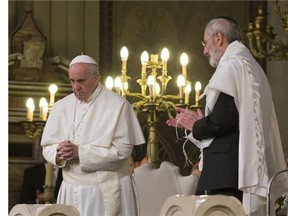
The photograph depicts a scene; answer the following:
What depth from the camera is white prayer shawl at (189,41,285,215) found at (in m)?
5.34

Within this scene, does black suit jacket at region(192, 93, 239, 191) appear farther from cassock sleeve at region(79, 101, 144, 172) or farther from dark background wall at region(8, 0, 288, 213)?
dark background wall at region(8, 0, 288, 213)

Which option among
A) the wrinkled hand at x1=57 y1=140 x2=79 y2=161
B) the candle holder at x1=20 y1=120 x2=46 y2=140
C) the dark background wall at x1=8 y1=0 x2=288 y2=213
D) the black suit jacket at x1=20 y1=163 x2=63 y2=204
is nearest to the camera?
the wrinkled hand at x1=57 y1=140 x2=79 y2=161

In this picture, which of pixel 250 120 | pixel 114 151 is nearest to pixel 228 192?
pixel 250 120

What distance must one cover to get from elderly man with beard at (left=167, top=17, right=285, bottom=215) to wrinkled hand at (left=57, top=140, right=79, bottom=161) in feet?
2.41

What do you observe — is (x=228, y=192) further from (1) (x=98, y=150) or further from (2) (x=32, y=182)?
(2) (x=32, y=182)

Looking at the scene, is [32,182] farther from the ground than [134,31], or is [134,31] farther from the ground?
[134,31]

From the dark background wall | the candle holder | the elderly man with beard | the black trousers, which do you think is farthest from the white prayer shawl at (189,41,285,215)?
the dark background wall

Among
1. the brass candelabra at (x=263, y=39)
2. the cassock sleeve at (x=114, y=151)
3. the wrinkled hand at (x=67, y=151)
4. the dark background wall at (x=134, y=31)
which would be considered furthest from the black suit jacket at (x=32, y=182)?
the wrinkled hand at (x=67, y=151)

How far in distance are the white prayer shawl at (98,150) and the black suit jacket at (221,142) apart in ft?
2.64

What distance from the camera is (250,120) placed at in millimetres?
5375

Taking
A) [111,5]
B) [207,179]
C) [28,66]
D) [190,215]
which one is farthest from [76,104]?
[111,5]

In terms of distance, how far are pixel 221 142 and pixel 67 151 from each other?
1015 mm

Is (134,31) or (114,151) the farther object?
(134,31)

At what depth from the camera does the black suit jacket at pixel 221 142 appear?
5.38 metres
